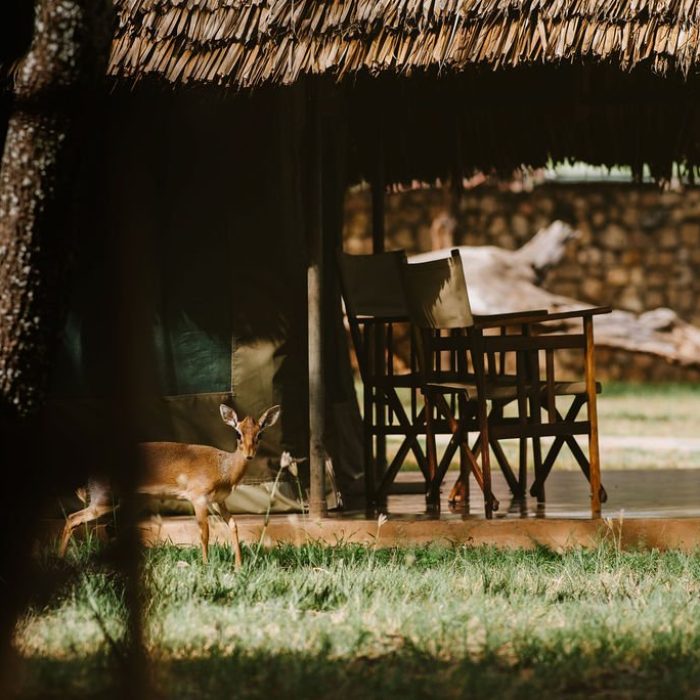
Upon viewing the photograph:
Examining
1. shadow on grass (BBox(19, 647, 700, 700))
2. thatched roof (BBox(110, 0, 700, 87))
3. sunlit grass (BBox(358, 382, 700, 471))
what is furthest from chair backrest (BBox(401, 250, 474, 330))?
sunlit grass (BBox(358, 382, 700, 471))

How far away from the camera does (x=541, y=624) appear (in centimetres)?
420

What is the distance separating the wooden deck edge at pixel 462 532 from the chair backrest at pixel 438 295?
2.86ft

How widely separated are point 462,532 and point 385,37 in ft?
6.61

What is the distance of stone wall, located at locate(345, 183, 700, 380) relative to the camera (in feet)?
52.0

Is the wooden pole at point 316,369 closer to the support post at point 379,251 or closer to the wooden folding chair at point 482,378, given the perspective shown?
the wooden folding chair at point 482,378

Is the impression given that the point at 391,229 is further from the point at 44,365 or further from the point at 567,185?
the point at 44,365

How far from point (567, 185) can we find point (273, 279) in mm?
10256

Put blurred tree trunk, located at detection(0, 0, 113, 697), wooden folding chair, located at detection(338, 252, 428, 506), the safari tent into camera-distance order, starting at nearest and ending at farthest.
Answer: blurred tree trunk, located at detection(0, 0, 113, 697) < the safari tent < wooden folding chair, located at detection(338, 252, 428, 506)

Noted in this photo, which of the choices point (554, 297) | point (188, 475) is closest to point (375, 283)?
point (188, 475)

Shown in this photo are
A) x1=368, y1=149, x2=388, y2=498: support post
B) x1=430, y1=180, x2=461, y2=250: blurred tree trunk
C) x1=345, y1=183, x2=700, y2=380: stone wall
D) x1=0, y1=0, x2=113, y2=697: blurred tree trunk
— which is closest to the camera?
x1=0, y1=0, x2=113, y2=697: blurred tree trunk

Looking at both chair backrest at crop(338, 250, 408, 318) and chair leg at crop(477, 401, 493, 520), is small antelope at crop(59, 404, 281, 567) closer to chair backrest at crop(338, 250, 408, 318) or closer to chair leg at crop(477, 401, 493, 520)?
chair leg at crop(477, 401, 493, 520)

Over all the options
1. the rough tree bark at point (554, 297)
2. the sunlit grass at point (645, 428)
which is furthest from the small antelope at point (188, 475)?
the rough tree bark at point (554, 297)

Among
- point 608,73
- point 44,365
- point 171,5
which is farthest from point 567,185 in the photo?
point 44,365

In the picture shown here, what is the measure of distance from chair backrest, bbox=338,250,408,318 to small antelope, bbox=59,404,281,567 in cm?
124
